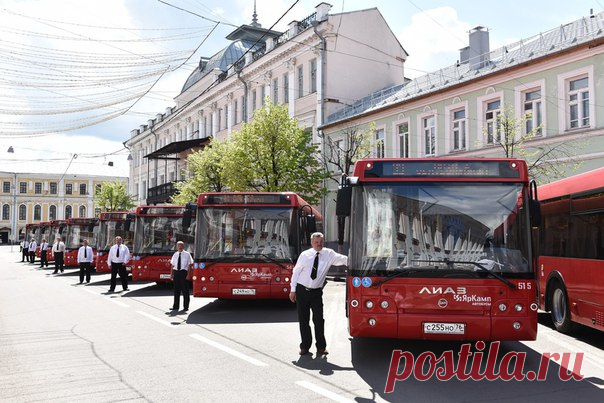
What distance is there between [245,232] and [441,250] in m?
6.21

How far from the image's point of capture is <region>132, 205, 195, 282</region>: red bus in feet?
59.4

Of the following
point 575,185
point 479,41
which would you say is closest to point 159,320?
point 575,185

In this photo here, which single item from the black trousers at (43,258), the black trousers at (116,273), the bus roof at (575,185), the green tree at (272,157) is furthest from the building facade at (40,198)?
the bus roof at (575,185)

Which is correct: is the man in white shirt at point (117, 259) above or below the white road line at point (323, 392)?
above

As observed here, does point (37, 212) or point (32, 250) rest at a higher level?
Result: point (37, 212)

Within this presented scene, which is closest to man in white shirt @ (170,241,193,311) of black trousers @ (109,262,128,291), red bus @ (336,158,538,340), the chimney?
black trousers @ (109,262,128,291)

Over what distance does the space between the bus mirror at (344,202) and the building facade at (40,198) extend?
93.1 metres

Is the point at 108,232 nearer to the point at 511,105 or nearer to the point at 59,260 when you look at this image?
the point at 59,260

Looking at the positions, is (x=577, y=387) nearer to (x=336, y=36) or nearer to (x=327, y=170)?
(x=327, y=170)

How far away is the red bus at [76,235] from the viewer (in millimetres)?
28188

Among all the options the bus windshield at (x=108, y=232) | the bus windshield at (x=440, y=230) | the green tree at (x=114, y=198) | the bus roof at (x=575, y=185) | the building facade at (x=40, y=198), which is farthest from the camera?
the building facade at (x=40, y=198)

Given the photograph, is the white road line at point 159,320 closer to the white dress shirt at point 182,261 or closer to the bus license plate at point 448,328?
the white dress shirt at point 182,261

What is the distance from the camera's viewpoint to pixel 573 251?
31.6 feet

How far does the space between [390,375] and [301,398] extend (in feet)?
4.96
